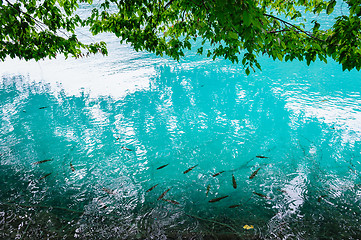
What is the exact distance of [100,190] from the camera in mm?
4859

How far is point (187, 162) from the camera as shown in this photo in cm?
577

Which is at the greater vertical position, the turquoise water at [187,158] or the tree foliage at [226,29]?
the tree foliage at [226,29]

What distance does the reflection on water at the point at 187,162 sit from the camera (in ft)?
12.8

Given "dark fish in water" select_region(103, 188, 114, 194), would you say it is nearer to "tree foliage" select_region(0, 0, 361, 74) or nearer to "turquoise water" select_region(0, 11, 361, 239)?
"turquoise water" select_region(0, 11, 361, 239)

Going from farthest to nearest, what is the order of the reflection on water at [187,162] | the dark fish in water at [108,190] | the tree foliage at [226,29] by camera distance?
the dark fish in water at [108,190] → the reflection on water at [187,162] → the tree foliage at [226,29]

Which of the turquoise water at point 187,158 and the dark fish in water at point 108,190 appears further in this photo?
the dark fish in water at point 108,190

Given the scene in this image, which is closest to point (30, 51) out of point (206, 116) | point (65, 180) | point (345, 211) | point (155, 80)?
point (65, 180)

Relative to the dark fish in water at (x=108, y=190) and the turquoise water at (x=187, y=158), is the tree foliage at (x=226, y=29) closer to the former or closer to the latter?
the turquoise water at (x=187, y=158)

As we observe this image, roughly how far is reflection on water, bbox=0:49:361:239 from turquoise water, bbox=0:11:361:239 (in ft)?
0.09

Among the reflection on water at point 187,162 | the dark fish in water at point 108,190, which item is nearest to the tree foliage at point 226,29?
the reflection on water at point 187,162

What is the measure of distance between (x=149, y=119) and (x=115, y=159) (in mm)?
2624

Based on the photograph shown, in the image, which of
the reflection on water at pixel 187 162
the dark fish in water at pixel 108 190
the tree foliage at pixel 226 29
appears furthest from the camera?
the dark fish in water at pixel 108 190

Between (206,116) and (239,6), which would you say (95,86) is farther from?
(239,6)

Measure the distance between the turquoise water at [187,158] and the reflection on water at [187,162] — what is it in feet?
0.09
